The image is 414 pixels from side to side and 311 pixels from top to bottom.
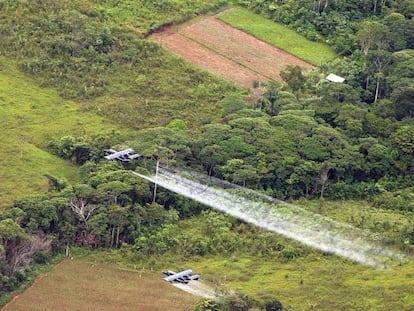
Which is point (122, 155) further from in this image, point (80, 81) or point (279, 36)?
point (279, 36)

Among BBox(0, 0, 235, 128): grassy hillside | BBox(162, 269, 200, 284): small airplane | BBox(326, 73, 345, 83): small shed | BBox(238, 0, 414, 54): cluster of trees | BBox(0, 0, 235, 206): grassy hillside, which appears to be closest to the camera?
BBox(162, 269, 200, 284): small airplane

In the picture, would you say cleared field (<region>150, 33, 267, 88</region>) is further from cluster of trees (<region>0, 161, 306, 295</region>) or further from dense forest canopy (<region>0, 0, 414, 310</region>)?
cluster of trees (<region>0, 161, 306, 295</region>)

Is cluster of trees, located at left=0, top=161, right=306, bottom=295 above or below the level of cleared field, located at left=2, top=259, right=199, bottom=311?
above

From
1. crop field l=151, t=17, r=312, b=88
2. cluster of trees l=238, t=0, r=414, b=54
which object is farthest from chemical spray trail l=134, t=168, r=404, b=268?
cluster of trees l=238, t=0, r=414, b=54

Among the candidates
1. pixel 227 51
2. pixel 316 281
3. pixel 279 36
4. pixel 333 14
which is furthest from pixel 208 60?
pixel 316 281

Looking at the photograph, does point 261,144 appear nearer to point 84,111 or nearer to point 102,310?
point 84,111

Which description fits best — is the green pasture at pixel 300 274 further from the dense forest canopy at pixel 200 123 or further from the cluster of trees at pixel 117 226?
the dense forest canopy at pixel 200 123
